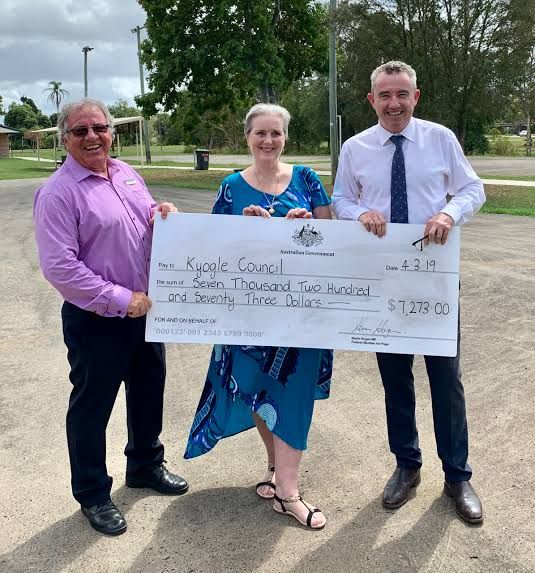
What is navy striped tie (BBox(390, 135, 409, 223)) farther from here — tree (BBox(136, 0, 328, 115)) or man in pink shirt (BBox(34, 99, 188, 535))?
tree (BBox(136, 0, 328, 115))

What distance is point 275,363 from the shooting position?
10.00 feet

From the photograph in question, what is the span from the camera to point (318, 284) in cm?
300

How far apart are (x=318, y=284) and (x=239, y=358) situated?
0.55 meters

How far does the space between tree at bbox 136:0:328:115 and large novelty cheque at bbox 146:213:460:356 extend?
19.1 metres

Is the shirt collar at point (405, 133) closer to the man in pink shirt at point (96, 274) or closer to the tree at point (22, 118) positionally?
the man in pink shirt at point (96, 274)

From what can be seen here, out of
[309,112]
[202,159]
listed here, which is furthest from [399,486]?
[309,112]

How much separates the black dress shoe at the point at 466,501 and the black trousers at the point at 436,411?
0.12ft

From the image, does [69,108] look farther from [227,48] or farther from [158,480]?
[227,48]

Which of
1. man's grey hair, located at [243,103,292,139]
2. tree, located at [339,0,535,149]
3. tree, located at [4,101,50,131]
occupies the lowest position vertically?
man's grey hair, located at [243,103,292,139]

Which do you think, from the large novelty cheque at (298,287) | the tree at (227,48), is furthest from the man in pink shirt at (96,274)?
the tree at (227,48)

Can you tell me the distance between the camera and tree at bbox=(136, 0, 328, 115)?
21078mm

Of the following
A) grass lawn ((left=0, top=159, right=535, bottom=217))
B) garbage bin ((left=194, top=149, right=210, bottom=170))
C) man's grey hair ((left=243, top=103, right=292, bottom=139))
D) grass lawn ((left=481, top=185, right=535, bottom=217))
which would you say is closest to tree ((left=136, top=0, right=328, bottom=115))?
grass lawn ((left=0, top=159, right=535, bottom=217))

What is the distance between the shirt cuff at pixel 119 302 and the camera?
2713mm

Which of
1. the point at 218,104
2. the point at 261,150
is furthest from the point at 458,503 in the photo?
the point at 218,104
